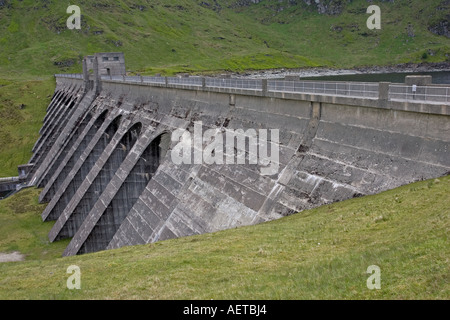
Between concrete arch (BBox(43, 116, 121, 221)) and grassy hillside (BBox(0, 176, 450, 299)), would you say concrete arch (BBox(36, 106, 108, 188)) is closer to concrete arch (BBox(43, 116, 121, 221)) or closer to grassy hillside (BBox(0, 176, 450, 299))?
concrete arch (BBox(43, 116, 121, 221))

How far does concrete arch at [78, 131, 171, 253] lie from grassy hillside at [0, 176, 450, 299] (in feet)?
49.2

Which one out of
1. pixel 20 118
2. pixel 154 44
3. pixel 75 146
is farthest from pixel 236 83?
pixel 154 44

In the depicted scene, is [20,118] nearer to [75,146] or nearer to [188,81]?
[75,146]

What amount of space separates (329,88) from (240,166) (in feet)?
24.6

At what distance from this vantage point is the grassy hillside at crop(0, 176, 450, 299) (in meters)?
9.25

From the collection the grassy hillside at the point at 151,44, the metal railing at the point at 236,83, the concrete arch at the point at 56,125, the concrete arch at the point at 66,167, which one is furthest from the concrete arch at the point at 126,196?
the grassy hillside at the point at 151,44

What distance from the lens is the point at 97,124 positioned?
52906mm

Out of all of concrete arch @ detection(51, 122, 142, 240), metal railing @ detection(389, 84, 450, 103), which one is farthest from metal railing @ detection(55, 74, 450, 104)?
concrete arch @ detection(51, 122, 142, 240)

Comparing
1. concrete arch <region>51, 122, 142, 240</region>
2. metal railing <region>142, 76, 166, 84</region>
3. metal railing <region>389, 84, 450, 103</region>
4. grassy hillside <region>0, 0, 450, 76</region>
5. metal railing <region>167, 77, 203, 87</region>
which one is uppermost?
grassy hillside <region>0, 0, 450, 76</region>

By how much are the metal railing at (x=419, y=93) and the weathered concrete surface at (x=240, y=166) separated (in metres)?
0.50
